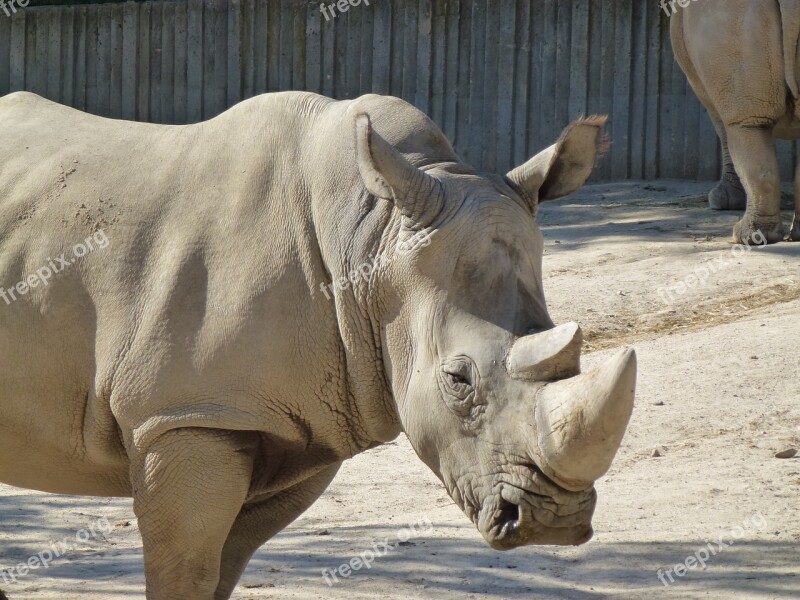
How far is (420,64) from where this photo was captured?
1394 cm

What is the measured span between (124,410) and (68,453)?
38cm

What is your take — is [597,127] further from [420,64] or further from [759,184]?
[420,64]

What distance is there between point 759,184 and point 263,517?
6202 mm

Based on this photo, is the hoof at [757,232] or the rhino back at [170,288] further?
the hoof at [757,232]

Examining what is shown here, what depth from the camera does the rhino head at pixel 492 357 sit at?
11.1 feet

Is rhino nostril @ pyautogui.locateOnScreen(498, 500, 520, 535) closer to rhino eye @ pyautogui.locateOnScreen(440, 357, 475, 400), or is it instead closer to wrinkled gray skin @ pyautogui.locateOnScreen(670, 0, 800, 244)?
rhino eye @ pyautogui.locateOnScreen(440, 357, 475, 400)

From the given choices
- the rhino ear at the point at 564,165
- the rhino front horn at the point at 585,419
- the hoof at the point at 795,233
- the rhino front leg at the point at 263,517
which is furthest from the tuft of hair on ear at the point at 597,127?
the hoof at the point at 795,233

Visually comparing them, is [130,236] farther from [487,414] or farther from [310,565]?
[310,565]

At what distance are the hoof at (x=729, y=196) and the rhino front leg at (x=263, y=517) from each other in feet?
24.5

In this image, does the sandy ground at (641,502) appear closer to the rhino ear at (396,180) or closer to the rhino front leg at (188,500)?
the rhino front leg at (188,500)

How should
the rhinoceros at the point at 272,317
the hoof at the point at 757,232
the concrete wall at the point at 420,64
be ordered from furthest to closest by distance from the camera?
the concrete wall at the point at 420,64 < the hoof at the point at 757,232 < the rhinoceros at the point at 272,317

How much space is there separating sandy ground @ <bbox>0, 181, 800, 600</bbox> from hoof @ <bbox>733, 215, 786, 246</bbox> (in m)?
0.16

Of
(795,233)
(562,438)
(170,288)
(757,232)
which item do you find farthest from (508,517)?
(795,233)

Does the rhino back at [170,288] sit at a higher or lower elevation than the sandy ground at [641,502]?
higher
